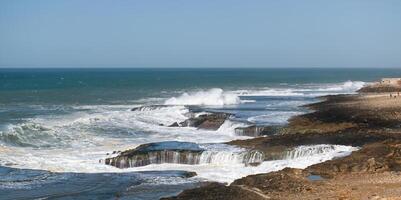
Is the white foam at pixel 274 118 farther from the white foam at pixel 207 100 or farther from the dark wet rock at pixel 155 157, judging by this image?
the white foam at pixel 207 100

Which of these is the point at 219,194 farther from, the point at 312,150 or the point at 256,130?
the point at 256,130

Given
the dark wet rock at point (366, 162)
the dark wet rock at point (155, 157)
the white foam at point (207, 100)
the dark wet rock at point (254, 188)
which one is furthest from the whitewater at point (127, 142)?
the white foam at point (207, 100)

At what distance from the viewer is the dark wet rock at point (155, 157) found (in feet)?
80.8

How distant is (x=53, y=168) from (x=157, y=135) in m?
11.0

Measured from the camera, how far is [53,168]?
23875mm

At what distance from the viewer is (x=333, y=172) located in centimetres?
2023

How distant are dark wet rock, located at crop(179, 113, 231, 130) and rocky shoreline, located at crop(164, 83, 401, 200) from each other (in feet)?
18.1

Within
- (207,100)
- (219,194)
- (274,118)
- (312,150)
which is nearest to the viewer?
(219,194)

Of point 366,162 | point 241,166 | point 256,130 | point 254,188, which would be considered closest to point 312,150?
point 241,166

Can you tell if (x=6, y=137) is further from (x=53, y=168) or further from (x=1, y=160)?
(x=53, y=168)

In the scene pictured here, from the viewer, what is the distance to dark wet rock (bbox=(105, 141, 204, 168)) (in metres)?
24.6

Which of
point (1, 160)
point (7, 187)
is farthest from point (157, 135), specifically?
point (7, 187)

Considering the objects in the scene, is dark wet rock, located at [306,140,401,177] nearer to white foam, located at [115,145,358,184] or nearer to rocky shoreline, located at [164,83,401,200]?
rocky shoreline, located at [164,83,401,200]

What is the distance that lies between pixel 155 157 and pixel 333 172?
8107 mm
